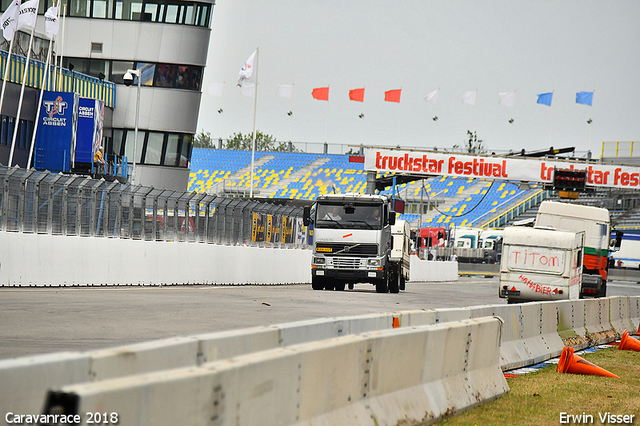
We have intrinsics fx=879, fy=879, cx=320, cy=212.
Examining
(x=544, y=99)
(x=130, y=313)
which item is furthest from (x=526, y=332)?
(x=544, y=99)

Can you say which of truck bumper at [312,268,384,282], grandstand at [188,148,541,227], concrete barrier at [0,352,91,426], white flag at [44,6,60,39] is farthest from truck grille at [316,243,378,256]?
grandstand at [188,148,541,227]

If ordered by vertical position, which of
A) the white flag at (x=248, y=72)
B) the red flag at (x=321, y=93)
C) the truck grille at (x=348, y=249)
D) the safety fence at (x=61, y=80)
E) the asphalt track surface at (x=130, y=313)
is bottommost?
the asphalt track surface at (x=130, y=313)

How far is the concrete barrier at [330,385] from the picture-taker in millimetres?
3957

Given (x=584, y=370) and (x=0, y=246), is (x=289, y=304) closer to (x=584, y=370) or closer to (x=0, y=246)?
(x=0, y=246)

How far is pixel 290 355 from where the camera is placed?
5371mm

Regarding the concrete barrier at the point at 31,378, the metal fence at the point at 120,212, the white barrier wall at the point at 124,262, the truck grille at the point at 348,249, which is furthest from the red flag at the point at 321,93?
the concrete barrier at the point at 31,378

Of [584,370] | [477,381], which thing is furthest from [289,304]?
[477,381]

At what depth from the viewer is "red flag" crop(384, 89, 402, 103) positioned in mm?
63031

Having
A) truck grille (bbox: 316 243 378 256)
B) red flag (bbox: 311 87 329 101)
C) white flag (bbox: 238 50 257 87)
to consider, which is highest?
red flag (bbox: 311 87 329 101)

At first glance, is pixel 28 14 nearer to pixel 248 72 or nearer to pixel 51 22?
pixel 51 22

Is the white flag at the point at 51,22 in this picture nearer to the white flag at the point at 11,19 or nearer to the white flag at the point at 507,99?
the white flag at the point at 11,19

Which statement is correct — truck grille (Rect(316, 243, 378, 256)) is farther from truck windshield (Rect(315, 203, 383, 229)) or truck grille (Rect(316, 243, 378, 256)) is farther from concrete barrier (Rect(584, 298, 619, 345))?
concrete barrier (Rect(584, 298, 619, 345))

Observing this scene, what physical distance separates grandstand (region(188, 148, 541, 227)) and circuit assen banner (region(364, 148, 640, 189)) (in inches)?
1103

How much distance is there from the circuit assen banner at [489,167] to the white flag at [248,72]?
12.5 metres
